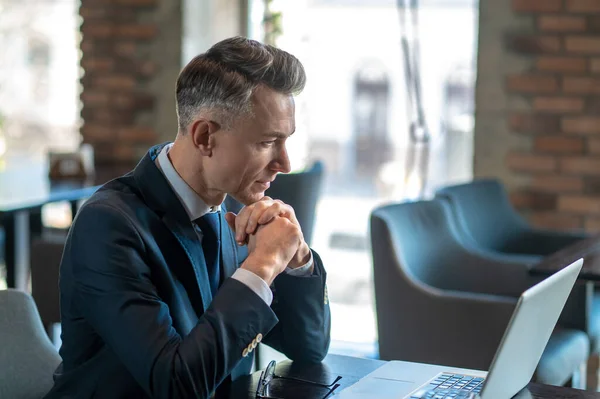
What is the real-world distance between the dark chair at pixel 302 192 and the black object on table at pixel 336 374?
1479 mm

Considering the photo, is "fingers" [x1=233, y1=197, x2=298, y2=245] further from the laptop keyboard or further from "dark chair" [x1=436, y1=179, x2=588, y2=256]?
"dark chair" [x1=436, y1=179, x2=588, y2=256]

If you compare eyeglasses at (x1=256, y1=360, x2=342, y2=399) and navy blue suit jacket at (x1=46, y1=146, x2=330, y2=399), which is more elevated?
navy blue suit jacket at (x1=46, y1=146, x2=330, y2=399)

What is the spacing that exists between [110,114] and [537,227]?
2.20 meters

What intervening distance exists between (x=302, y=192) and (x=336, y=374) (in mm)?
1711

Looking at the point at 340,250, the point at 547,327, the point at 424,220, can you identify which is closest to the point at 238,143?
the point at 547,327

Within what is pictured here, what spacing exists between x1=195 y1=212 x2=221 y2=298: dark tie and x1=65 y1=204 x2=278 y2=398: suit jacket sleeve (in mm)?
205

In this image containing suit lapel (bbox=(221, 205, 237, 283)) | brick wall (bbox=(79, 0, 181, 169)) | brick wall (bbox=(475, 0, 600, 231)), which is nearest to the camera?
suit lapel (bbox=(221, 205, 237, 283))

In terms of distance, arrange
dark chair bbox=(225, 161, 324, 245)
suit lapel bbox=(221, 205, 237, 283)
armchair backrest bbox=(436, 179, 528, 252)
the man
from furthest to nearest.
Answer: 1. armchair backrest bbox=(436, 179, 528, 252)
2. dark chair bbox=(225, 161, 324, 245)
3. suit lapel bbox=(221, 205, 237, 283)
4. the man

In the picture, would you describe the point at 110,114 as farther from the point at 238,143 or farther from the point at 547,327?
the point at 547,327

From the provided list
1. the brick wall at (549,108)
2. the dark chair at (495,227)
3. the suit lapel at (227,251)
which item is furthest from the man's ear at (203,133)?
the brick wall at (549,108)

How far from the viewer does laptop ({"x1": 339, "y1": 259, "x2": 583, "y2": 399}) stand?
1.31 m

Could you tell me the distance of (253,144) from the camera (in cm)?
161

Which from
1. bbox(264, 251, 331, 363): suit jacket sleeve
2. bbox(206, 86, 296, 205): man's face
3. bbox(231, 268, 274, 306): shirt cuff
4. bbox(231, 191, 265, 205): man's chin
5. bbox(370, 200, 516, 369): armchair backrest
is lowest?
bbox(370, 200, 516, 369): armchair backrest

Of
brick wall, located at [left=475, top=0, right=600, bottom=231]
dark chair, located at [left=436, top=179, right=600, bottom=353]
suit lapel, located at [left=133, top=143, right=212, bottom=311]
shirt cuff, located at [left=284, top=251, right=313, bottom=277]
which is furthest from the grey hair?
brick wall, located at [left=475, top=0, right=600, bottom=231]
